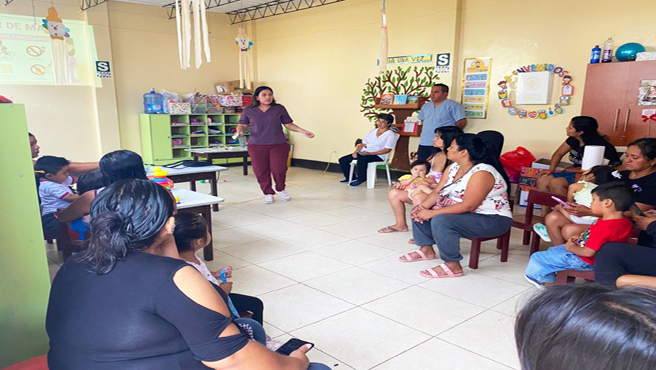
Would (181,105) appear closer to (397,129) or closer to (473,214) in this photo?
(397,129)

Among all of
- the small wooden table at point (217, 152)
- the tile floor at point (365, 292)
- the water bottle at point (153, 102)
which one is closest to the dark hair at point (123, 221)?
the tile floor at point (365, 292)

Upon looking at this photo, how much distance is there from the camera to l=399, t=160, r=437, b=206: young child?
368 centimetres

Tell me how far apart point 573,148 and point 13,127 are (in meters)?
4.87

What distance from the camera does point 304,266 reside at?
3332mm

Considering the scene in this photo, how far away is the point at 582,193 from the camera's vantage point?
3.24 meters

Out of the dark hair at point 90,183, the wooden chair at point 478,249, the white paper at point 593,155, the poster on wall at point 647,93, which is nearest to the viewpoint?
the dark hair at point 90,183

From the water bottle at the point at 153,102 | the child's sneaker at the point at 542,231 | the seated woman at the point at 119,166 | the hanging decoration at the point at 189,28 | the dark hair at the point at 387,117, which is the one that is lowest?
the child's sneaker at the point at 542,231

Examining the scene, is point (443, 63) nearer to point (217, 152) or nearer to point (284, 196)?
point (284, 196)

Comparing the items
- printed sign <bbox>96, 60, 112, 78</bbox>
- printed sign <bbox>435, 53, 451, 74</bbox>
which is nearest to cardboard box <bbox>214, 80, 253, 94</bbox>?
printed sign <bbox>96, 60, 112, 78</bbox>

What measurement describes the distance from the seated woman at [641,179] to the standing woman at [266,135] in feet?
10.6

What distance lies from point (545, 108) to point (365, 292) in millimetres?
3941

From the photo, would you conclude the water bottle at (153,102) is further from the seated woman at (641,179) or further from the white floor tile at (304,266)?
the seated woman at (641,179)

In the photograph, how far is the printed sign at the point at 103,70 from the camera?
24.7 feet

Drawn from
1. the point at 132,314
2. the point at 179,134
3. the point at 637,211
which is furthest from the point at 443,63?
the point at 132,314
